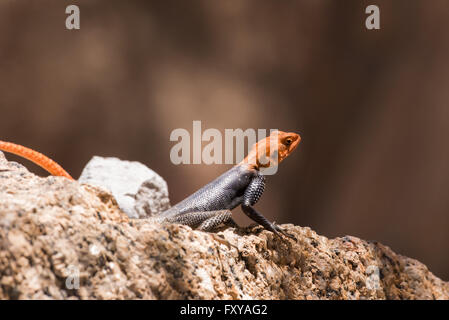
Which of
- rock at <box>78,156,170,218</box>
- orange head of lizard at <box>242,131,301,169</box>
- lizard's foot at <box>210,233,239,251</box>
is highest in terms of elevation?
orange head of lizard at <box>242,131,301,169</box>

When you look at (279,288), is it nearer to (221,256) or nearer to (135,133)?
(221,256)

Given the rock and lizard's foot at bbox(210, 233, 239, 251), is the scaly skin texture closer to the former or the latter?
lizard's foot at bbox(210, 233, 239, 251)

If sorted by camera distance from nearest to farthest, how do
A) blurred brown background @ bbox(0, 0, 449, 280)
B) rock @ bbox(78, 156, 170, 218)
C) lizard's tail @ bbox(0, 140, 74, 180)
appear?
1. lizard's tail @ bbox(0, 140, 74, 180)
2. blurred brown background @ bbox(0, 0, 449, 280)
3. rock @ bbox(78, 156, 170, 218)

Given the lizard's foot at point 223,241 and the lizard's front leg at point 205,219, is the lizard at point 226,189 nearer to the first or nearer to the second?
the lizard's front leg at point 205,219

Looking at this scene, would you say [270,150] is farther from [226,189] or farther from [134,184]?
[134,184]

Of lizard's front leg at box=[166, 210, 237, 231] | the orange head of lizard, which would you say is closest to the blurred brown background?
the orange head of lizard

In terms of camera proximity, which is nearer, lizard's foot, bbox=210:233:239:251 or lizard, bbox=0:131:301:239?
lizard's foot, bbox=210:233:239:251

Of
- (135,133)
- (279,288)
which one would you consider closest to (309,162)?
(135,133)

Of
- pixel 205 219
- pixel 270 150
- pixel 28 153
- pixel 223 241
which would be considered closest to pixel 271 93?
pixel 270 150
